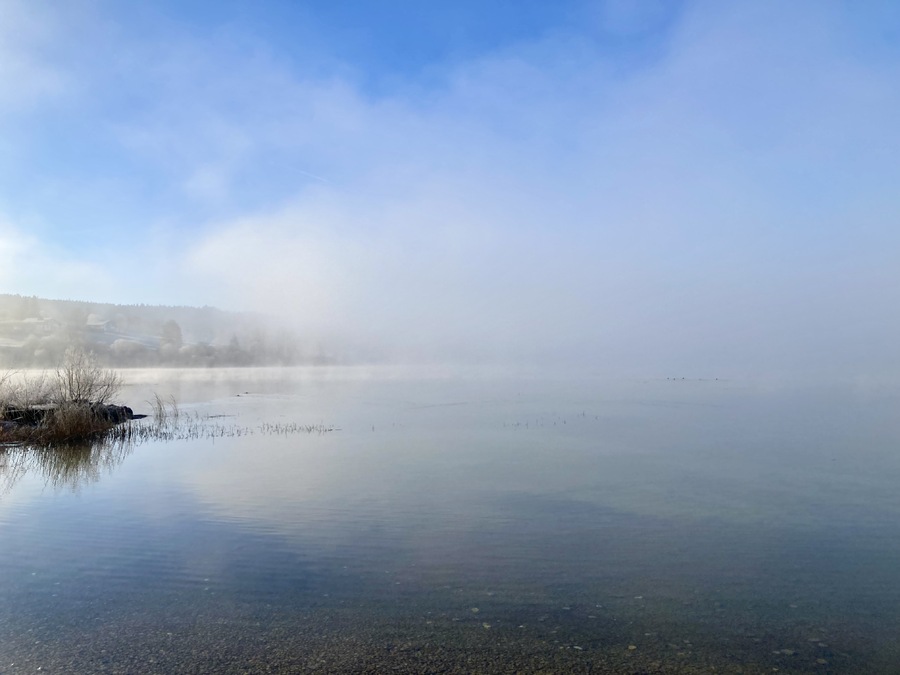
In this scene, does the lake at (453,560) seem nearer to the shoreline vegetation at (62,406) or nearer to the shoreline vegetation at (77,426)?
the shoreline vegetation at (77,426)

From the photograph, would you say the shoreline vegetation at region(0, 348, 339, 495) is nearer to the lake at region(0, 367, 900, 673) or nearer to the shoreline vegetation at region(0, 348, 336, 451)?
the shoreline vegetation at region(0, 348, 336, 451)

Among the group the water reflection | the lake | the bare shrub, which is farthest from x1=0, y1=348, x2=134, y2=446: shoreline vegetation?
the lake

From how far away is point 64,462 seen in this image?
20234mm

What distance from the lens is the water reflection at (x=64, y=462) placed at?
1708 centimetres

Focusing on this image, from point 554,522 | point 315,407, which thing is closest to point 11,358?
point 315,407

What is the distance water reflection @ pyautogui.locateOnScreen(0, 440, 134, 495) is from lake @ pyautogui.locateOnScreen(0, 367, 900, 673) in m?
0.17

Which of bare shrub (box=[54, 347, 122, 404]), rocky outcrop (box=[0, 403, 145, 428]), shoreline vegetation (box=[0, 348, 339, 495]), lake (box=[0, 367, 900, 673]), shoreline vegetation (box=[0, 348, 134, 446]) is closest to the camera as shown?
lake (box=[0, 367, 900, 673])

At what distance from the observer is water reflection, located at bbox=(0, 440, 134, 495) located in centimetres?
1708

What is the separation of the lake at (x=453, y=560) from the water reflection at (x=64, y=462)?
173 mm

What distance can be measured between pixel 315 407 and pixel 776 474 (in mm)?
29733

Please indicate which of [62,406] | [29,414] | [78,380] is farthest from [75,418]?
[29,414]

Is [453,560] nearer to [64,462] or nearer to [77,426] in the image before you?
[64,462]

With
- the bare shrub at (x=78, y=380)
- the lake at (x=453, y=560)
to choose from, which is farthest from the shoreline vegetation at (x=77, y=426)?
the lake at (x=453, y=560)

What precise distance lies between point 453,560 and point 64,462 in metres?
15.9
